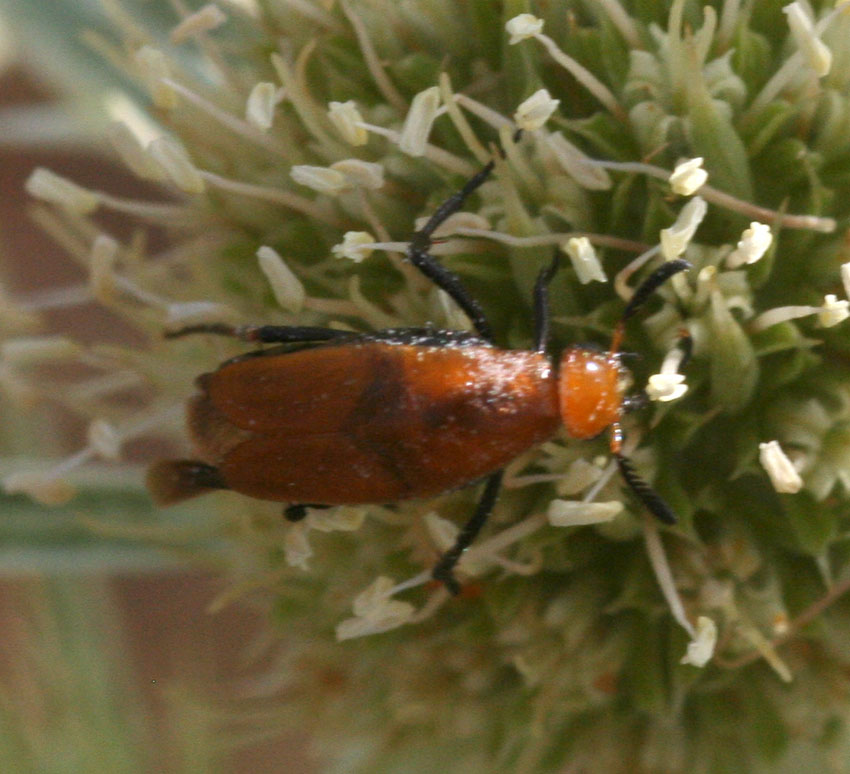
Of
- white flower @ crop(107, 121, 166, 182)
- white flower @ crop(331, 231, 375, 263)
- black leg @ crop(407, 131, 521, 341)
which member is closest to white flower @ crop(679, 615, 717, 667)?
black leg @ crop(407, 131, 521, 341)

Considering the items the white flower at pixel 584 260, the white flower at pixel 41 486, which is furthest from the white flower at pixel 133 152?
the white flower at pixel 584 260

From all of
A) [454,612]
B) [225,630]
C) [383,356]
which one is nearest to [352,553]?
[454,612]

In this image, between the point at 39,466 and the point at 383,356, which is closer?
the point at 383,356

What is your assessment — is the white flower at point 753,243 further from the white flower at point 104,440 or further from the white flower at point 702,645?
the white flower at point 104,440

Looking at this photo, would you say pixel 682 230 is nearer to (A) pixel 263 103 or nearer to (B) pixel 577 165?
(B) pixel 577 165

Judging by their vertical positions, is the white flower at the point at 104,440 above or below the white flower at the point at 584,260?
below

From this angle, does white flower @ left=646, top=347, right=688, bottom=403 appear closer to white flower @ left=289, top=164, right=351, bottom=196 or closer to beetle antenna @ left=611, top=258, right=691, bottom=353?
beetle antenna @ left=611, top=258, right=691, bottom=353

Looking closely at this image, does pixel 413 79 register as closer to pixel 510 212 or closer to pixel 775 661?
pixel 510 212
